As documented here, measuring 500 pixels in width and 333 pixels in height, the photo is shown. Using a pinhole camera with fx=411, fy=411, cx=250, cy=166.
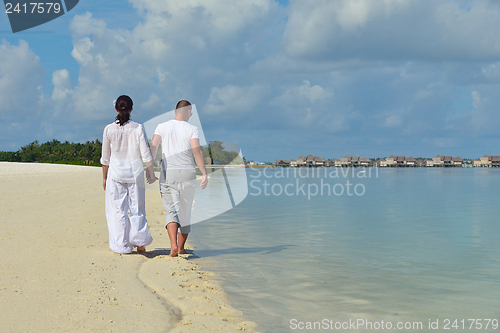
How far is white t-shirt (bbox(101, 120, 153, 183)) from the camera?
653 cm

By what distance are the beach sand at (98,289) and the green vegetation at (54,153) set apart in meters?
83.8

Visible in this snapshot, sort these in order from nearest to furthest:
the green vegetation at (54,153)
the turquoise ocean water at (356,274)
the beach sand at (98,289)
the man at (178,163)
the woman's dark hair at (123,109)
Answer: the beach sand at (98,289)
the turquoise ocean water at (356,274)
the woman's dark hair at (123,109)
the man at (178,163)
the green vegetation at (54,153)

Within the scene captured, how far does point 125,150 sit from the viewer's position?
656 centimetres

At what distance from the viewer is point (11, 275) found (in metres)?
5.10

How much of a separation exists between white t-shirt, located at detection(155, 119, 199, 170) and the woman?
14.1 inches

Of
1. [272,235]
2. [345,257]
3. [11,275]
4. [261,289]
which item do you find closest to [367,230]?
[272,235]

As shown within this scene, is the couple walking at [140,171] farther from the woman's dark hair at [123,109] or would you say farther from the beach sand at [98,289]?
the beach sand at [98,289]

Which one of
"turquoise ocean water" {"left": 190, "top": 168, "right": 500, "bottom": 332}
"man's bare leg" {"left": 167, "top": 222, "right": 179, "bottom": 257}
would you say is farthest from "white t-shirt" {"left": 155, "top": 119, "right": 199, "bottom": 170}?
"turquoise ocean water" {"left": 190, "top": 168, "right": 500, "bottom": 332}

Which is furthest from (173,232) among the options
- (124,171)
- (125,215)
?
(124,171)

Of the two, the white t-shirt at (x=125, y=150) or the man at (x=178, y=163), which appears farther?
the man at (x=178, y=163)

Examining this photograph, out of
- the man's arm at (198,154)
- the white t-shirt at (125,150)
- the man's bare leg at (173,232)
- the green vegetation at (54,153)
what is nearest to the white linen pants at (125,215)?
the white t-shirt at (125,150)

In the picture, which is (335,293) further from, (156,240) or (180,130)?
(156,240)

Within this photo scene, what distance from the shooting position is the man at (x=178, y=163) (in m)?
6.81

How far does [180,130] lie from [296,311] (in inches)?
134
